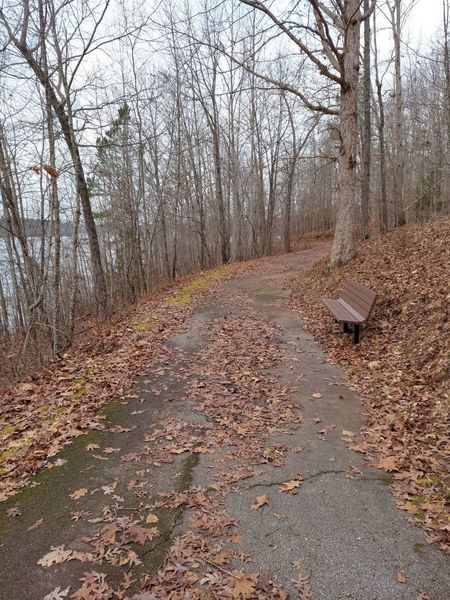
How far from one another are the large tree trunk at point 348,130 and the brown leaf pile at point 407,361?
0.93 m

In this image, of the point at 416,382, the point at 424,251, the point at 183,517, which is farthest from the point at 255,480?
the point at 424,251

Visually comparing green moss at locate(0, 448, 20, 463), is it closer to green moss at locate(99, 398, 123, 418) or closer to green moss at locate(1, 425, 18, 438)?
green moss at locate(1, 425, 18, 438)

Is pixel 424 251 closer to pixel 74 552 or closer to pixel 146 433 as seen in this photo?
pixel 146 433

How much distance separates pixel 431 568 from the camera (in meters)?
2.54

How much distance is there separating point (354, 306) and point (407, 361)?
1.93m

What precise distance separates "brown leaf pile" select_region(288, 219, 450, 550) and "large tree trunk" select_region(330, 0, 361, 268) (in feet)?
3.06

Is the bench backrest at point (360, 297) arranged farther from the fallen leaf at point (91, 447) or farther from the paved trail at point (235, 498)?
the fallen leaf at point (91, 447)

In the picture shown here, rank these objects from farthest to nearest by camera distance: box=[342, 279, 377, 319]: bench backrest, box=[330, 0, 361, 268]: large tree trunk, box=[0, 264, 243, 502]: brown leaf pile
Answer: box=[330, 0, 361, 268]: large tree trunk
box=[342, 279, 377, 319]: bench backrest
box=[0, 264, 243, 502]: brown leaf pile

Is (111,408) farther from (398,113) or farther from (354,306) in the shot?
(398,113)

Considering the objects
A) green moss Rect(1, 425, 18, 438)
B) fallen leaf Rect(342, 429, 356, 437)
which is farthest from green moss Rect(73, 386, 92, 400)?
fallen leaf Rect(342, 429, 356, 437)

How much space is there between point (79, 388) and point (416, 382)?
4.70 m

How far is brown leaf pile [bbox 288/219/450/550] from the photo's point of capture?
133 inches

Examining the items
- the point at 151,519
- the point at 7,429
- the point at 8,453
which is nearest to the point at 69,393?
the point at 7,429

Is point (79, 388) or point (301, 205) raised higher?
point (301, 205)
